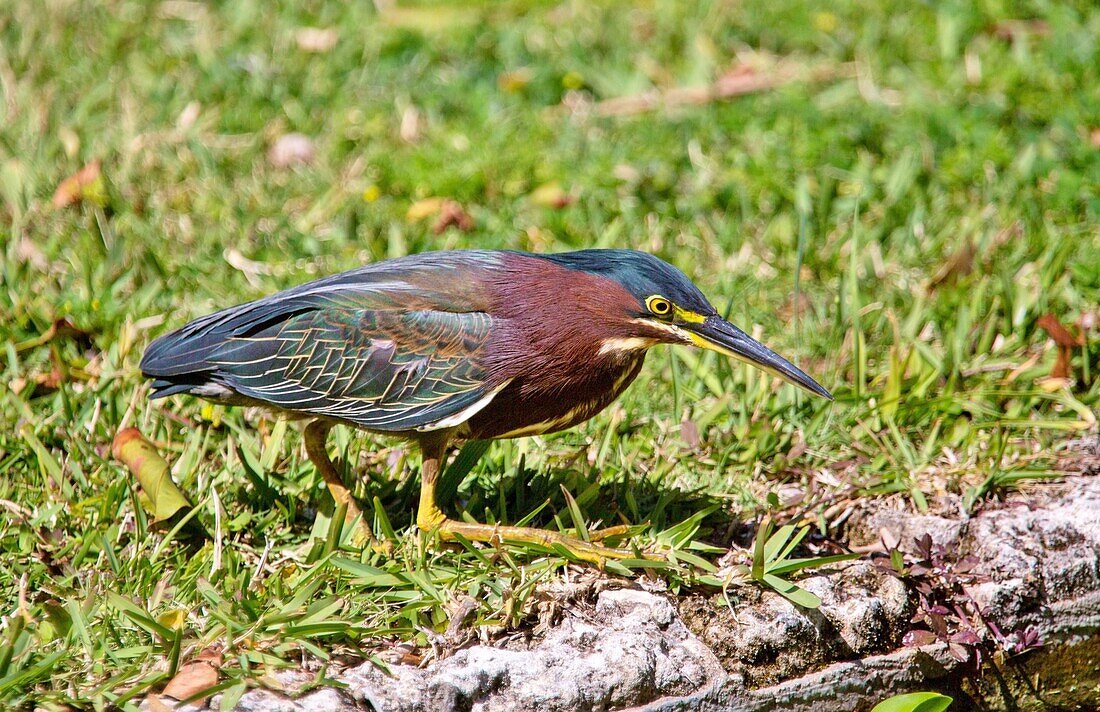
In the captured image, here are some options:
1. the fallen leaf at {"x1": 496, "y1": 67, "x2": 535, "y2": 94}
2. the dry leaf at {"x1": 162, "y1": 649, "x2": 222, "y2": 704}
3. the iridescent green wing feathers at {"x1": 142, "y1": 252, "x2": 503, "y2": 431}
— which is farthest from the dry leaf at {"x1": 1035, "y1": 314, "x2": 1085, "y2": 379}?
the dry leaf at {"x1": 162, "y1": 649, "x2": 222, "y2": 704}

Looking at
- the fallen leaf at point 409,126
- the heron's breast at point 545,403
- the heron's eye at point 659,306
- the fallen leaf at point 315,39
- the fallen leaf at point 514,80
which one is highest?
the fallen leaf at point 315,39

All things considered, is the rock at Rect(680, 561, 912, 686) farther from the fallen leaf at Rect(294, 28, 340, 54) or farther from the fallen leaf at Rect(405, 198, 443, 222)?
the fallen leaf at Rect(294, 28, 340, 54)

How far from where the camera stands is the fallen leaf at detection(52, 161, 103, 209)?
18.6ft

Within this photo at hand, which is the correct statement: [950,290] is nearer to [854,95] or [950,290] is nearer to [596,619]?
[854,95]

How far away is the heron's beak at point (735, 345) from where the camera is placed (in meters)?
3.64

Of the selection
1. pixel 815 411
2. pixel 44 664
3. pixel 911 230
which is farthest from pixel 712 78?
pixel 44 664

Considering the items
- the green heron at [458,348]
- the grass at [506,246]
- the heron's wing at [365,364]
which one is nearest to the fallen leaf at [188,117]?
the grass at [506,246]

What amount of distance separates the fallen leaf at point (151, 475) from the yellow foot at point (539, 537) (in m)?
0.84

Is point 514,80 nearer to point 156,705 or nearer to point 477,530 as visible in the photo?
point 477,530

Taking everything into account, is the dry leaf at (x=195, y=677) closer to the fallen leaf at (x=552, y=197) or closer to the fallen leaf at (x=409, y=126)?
the fallen leaf at (x=552, y=197)

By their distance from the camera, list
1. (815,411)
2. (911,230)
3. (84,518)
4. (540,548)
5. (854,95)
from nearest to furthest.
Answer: (540,548) < (84,518) < (815,411) < (911,230) < (854,95)

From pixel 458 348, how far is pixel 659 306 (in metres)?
0.62

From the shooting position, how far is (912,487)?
4223 millimetres

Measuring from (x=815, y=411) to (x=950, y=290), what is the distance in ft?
3.42
